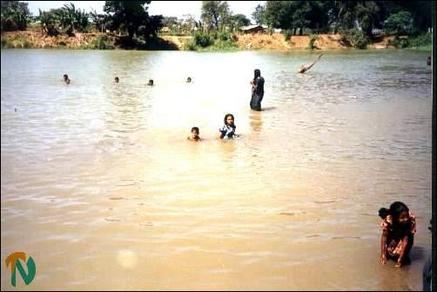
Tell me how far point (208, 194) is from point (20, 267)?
3.01 m

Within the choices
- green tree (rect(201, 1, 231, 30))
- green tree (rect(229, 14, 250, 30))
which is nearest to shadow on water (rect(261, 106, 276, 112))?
green tree (rect(229, 14, 250, 30))

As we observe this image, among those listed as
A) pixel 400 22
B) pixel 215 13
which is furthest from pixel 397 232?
pixel 215 13

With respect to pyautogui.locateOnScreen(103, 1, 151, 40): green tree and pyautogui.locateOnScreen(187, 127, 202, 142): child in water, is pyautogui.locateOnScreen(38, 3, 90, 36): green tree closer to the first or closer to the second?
pyautogui.locateOnScreen(103, 1, 151, 40): green tree

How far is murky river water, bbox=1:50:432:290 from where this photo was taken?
15.4 feet

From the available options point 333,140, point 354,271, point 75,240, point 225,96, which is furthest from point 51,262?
point 225,96

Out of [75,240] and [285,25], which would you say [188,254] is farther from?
[285,25]

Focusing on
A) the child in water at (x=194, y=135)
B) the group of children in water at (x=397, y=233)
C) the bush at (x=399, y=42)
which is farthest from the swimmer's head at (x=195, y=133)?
the bush at (x=399, y=42)

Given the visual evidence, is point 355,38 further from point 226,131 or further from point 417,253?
point 417,253

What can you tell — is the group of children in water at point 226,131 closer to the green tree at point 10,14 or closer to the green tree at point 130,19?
the green tree at point 10,14

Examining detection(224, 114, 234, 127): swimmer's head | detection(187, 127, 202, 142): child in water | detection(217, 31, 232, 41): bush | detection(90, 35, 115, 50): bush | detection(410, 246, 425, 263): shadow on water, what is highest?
detection(217, 31, 232, 41): bush

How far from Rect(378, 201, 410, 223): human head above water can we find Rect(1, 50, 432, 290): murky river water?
0.53m

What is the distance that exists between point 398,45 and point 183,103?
47202 millimetres

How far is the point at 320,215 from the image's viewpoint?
20.1 ft

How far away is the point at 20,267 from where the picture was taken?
430cm
